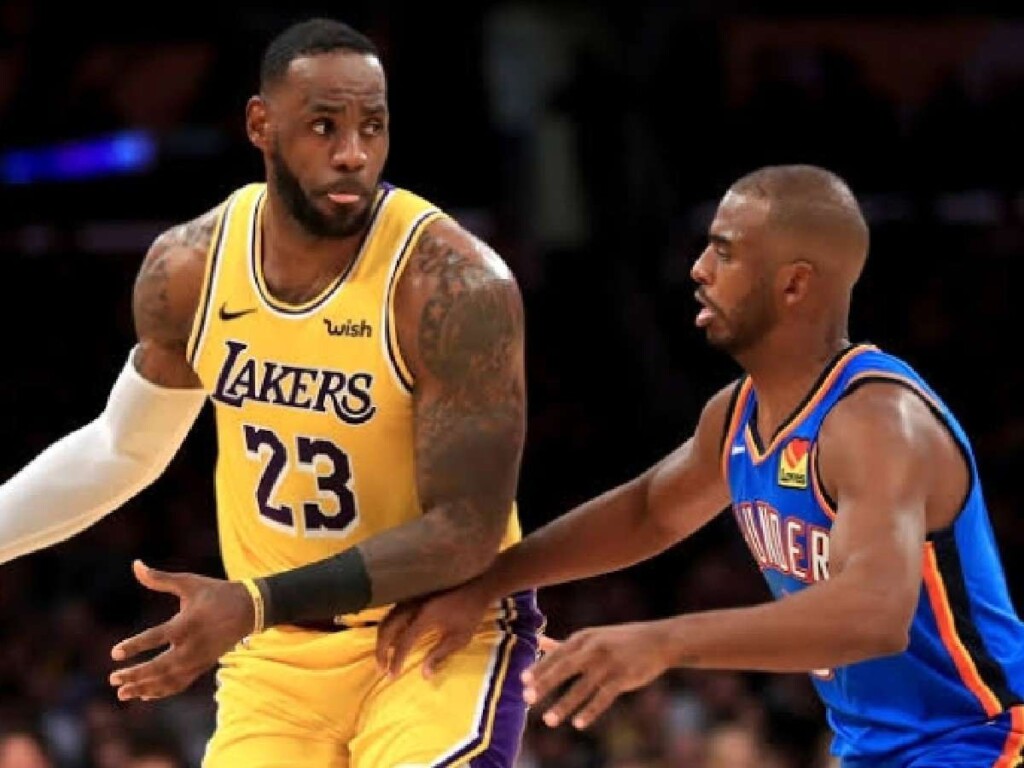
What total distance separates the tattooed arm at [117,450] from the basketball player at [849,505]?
861 millimetres

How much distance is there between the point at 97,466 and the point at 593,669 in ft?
6.29

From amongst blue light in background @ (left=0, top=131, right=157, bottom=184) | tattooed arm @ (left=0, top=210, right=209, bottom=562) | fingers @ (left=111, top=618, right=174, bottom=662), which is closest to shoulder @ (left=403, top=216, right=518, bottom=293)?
tattooed arm @ (left=0, top=210, right=209, bottom=562)

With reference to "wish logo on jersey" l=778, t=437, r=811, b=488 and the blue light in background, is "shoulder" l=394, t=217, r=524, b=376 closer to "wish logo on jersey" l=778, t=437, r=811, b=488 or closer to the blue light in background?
"wish logo on jersey" l=778, t=437, r=811, b=488

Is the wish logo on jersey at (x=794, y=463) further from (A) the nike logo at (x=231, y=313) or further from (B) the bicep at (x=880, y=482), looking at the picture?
(A) the nike logo at (x=231, y=313)

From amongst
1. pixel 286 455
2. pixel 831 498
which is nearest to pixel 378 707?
pixel 286 455

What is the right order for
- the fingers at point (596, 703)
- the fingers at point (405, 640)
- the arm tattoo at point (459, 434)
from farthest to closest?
the fingers at point (405, 640)
the arm tattoo at point (459, 434)
the fingers at point (596, 703)

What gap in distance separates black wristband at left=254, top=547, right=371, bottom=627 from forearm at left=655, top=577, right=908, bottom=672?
88 centimetres

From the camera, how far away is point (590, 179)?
1418 cm

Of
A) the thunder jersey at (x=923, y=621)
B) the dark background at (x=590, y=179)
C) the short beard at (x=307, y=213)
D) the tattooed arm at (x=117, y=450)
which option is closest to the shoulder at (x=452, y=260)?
the short beard at (x=307, y=213)

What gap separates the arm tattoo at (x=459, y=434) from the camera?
4602 millimetres

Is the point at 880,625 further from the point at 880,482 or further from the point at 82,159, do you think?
the point at 82,159

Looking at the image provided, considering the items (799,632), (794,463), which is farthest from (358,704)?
(799,632)

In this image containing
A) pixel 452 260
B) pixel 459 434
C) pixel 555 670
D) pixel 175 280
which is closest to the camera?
pixel 555 670

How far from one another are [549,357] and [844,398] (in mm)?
9364
